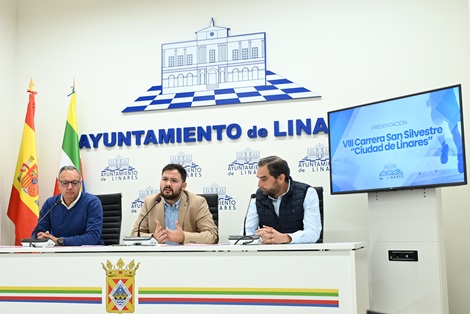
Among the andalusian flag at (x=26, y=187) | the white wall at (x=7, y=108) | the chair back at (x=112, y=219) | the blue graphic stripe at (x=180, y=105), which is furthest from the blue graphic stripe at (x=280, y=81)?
the white wall at (x=7, y=108)

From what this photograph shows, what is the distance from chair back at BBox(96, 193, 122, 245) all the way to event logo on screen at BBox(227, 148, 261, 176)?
99cm

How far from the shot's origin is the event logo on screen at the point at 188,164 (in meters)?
4.69

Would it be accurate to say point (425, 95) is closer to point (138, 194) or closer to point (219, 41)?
point (219, 41)

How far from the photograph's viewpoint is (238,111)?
4.64m

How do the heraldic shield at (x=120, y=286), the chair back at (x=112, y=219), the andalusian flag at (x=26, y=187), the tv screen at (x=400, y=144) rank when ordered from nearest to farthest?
the heraldic shield at (x=120, y=286) < the tv screen at (x=400, y=144) < the chair back at (x=112, y=219) < the andalusian flag at (x=26, y=187)

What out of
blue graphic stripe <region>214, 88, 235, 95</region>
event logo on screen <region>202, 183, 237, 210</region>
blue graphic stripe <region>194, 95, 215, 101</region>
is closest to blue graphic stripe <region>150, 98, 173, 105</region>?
blue graphic stripe <region>194, 95, 215, 101</region>

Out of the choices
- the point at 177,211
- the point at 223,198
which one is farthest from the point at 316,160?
the point at 177,211

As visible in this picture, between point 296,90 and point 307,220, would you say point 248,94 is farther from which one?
point 307,220

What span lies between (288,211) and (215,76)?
5.60ft

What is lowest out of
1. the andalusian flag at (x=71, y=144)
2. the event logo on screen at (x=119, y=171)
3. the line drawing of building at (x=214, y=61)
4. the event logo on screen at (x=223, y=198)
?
the event logo on screen at (x=223, y=198)

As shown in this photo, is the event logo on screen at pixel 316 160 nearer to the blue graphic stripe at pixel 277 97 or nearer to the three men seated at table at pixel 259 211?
the blue graphic stripe at pixel 277 97

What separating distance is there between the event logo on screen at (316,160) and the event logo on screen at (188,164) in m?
0.89

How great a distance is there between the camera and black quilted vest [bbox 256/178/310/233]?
3500mm

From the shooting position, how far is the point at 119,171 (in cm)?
488
